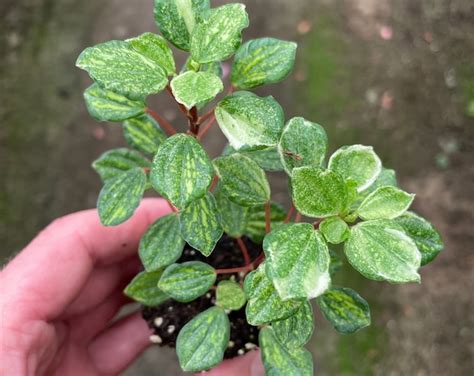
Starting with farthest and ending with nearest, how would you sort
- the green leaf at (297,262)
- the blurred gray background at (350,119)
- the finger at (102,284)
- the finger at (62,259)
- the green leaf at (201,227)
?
the blurred gray background at (350,119) < the finger at (102,284) < the finger at (62,259) < the green leaf at (201,227) < the green leaf at (297,262)

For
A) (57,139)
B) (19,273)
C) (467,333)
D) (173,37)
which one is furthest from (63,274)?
(467,333)

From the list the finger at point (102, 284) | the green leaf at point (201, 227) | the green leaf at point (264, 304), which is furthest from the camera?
the finger at point (102, 284)

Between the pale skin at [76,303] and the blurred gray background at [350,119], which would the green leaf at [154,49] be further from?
the blurred gray background at [350,119]

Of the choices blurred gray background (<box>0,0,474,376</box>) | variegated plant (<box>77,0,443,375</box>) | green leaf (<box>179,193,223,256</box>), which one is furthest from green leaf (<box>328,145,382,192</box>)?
blurred gray background (<box>0,0,474,376</box>)

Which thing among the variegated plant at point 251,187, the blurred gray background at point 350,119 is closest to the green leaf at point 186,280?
the variegated plant at point 251,187

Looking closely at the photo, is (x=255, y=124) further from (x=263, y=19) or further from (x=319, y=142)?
(x=263, y=19)

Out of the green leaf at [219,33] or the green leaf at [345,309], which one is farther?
the green leaf at [345,309]

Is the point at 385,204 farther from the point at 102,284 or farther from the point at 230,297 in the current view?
the point at 102,284
